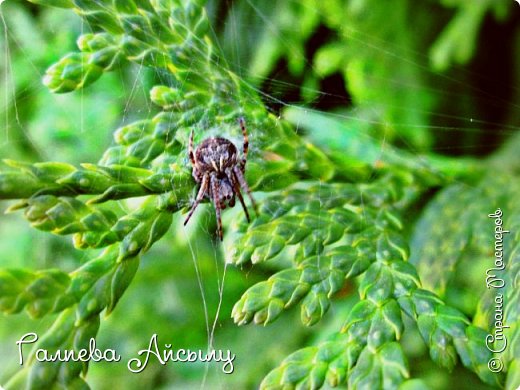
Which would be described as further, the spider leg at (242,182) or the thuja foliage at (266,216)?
the spider leg at (242,182)

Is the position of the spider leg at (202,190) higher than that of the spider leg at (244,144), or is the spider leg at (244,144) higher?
the spider leg at (244,144)

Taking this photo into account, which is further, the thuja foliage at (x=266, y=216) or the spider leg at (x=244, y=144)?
the spider leg at (x=244, y=144)

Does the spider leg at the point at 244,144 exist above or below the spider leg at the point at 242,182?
above

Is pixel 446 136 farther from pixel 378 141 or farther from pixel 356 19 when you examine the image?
pixel 356 19

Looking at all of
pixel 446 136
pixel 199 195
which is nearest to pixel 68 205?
pixel 199 195
